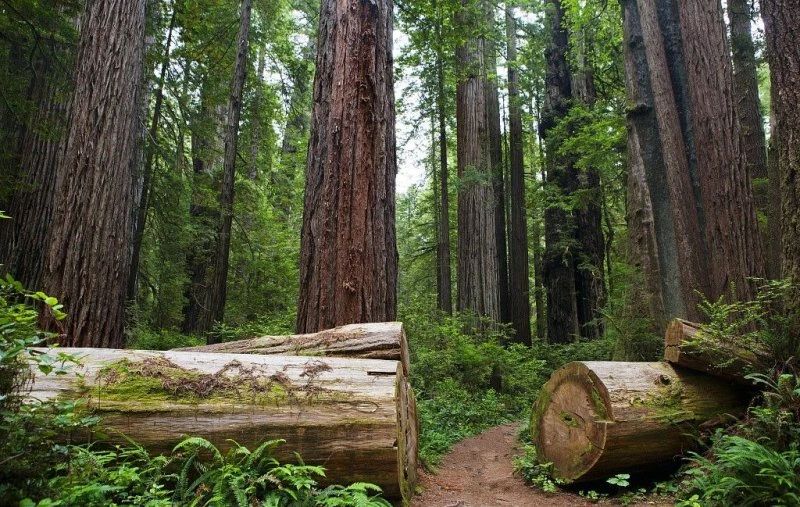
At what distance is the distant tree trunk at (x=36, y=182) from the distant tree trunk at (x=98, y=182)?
2142 millimetres

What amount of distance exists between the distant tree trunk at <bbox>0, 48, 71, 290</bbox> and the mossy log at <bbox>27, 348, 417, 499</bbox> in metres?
5.12

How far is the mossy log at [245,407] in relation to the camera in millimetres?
3375

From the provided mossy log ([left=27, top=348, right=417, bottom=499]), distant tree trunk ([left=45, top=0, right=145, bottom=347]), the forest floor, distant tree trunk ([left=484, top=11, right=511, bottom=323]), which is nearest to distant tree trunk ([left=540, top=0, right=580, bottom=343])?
distant tree trunk ([left=484, top=11, right=511, bottom=323])

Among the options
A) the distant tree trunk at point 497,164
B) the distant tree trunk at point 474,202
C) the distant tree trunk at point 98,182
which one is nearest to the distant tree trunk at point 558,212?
the distant tree trunk at point 497,164

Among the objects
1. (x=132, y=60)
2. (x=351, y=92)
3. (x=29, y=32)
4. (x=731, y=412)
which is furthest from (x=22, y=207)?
(x=731, y=412)

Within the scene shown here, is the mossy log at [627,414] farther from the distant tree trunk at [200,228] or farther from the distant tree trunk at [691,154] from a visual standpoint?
the distant tree trunk at [200,228]

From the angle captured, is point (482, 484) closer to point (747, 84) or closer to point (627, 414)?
point (627, 414)

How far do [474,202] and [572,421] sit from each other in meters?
9.04

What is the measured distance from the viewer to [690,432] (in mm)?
4703

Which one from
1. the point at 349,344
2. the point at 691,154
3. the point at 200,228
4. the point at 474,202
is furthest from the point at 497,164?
the point at 349,344

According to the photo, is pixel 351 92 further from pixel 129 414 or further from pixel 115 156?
pixel 129 414

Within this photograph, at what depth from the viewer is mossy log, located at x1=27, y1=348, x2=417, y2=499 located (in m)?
3.38

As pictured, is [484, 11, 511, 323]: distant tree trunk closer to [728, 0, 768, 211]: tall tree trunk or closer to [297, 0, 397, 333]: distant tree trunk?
[728, 0, 768, 211]: tall tree trunk

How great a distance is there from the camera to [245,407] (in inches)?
138
